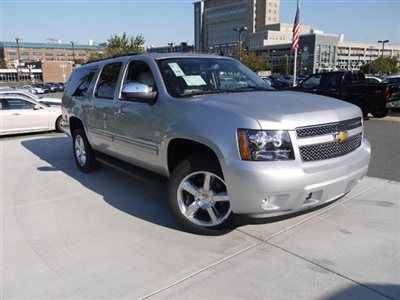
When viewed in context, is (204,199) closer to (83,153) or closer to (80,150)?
(83,153)

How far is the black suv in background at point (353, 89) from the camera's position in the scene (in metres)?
12.1

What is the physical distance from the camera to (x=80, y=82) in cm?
634

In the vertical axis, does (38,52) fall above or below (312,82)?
above

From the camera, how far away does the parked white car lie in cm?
1141

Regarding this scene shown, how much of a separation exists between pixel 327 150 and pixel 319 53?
120569mm

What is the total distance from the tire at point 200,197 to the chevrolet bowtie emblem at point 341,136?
3.84 ft

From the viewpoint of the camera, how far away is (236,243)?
360 centimetres

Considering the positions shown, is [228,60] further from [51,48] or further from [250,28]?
[51,48]

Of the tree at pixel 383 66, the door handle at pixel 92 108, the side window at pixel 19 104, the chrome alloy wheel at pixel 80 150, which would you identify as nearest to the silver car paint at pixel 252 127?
the door handle at pixel 92 108

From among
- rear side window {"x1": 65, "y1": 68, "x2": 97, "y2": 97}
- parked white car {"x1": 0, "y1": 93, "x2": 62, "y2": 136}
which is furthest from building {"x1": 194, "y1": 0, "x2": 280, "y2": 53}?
rear side window {"x1": 65, "y1": 68, "x2": 97, "y2": 97}

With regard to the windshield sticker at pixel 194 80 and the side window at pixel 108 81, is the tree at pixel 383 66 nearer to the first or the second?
the side window at pixel 108 81

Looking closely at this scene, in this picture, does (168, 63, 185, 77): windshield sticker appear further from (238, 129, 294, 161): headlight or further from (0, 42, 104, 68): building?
(0, 42, 104, 68): building

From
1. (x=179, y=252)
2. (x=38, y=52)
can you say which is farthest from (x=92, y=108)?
(x=38, y=52)

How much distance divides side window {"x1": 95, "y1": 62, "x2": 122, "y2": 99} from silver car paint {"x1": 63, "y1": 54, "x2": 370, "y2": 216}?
2.59 feet
